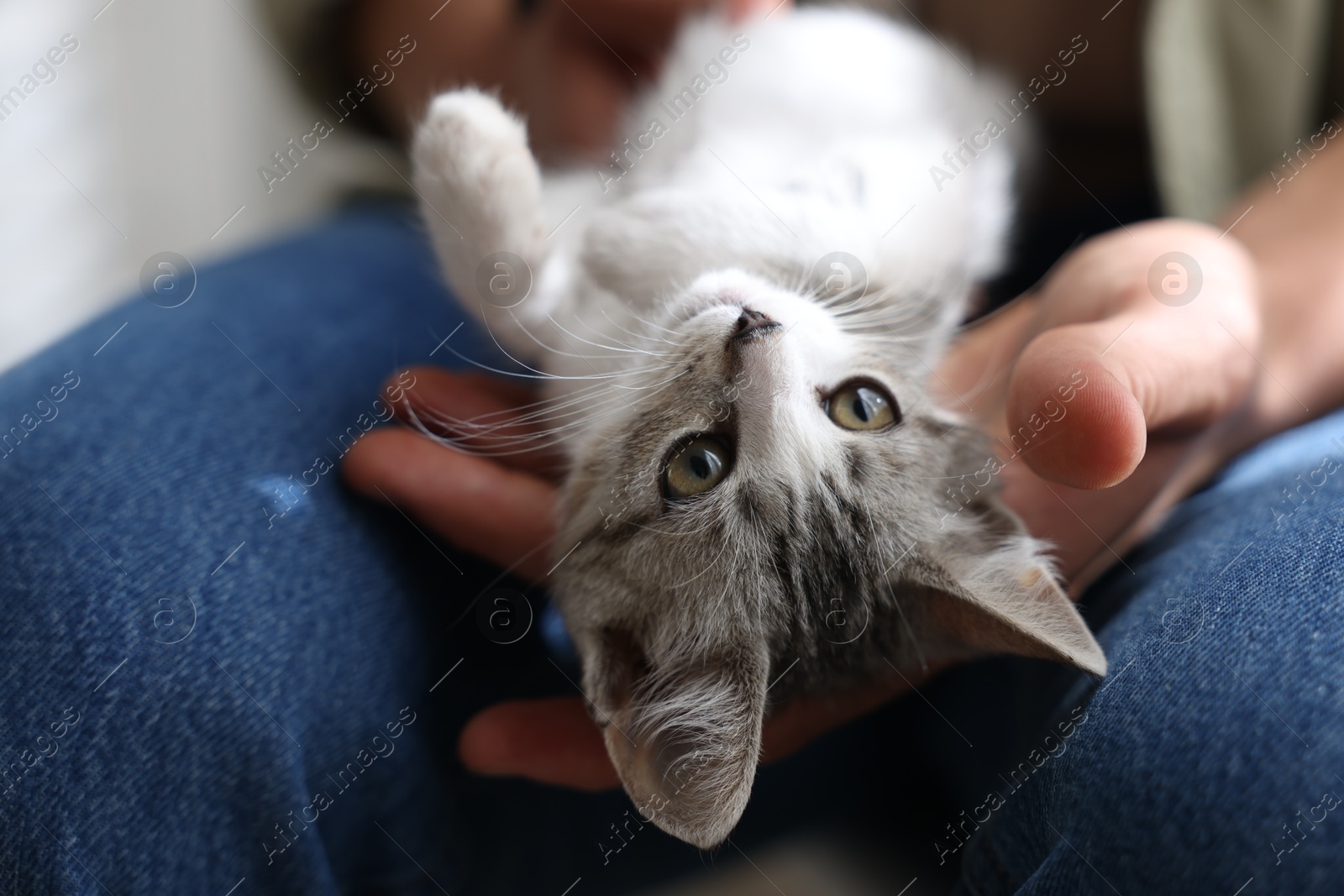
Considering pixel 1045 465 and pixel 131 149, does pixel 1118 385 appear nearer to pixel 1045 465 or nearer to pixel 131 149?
pixel 1045 465

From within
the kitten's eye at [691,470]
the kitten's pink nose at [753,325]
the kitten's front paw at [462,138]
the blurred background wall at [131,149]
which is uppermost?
the blurred background wall at [131,149]

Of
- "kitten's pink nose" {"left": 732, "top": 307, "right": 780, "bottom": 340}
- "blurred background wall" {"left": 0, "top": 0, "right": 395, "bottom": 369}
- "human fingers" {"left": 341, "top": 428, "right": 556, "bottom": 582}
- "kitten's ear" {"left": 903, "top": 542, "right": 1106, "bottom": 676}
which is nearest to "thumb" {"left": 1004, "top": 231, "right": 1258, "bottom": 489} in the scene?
"kitten's ear" {"left": 903, "top": 542, "right": 1106, "bottom": 676}

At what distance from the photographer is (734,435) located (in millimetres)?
1040

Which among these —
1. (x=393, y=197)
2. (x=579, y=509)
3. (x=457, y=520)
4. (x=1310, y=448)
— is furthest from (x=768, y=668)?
(x=393, y=197)

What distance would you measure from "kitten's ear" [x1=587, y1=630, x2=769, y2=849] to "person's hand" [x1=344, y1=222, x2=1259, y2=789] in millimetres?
177

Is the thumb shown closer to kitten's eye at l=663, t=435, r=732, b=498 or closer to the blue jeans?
the blue jeans

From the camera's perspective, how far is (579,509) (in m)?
1.14

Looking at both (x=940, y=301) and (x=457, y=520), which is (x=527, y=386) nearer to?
(x=457, y=520)

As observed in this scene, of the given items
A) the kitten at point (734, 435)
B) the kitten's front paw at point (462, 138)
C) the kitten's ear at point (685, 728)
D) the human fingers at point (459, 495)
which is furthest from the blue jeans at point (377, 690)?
the kitten's front paw at point (462, 138)

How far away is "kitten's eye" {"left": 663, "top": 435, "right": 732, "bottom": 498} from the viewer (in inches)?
40.7

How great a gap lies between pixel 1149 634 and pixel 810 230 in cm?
69

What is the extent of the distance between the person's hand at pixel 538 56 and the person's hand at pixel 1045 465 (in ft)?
2.73

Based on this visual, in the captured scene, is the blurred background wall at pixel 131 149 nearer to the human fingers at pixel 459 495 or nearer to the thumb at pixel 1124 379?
the human fingers at pixel 459 495

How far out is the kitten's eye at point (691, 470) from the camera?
3.39 feet
